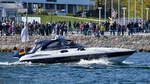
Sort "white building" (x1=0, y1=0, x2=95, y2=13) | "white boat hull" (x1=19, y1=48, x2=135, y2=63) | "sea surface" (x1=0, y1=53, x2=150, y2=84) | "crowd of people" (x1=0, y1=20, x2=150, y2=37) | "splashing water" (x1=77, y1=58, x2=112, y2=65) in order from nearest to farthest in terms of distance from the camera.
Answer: "sea surface" (x1=0, y1=53, x2=150, y2=84) < "white boat hull" (x1=19, y1=48, x2=135, y2=63) < "splashing water" (x1=77, y1=58, x2=112, y2=65) < "crowd of people" (x1=0, y1=20, x2=150, y2=37) < "white building" (x1=0, y1=0, x2=95, y2=13)

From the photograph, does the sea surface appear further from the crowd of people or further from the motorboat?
the crowd of people

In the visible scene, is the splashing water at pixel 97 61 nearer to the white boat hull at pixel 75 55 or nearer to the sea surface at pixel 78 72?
the sea surface at pixel 78 72

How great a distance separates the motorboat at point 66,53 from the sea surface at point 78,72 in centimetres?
43

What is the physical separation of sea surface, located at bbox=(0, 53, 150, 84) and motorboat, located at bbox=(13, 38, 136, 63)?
43 cm

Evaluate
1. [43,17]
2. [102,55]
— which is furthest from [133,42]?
[43,17]

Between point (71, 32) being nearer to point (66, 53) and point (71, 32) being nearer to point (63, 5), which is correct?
point (66, 53)

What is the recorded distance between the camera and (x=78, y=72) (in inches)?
1484

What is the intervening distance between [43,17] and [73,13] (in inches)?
612

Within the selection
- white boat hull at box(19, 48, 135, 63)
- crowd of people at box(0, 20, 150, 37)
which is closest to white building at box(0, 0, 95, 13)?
crowd of people at box(0, 20, 150, 37)

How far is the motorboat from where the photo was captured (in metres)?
41.8

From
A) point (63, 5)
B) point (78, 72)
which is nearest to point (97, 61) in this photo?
point (78, 72)

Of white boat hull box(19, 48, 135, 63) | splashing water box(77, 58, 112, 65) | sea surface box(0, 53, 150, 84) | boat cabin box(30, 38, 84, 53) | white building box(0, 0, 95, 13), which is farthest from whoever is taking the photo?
white building box(0, 0, 95, 13)

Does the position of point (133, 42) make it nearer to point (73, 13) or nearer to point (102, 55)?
point (102, 55)

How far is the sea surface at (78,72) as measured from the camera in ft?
110
